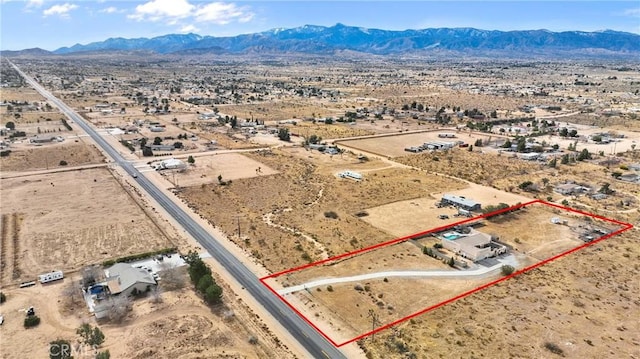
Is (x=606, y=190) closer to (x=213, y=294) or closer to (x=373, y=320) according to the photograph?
(x=373, y=320)

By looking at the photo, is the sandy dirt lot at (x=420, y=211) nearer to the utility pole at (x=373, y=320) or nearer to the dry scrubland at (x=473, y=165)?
the dry scrubland at (x=473, y=165)

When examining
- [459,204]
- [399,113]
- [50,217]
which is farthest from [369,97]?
[50,217]

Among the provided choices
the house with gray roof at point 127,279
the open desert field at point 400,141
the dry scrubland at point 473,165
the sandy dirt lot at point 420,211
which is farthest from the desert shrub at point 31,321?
the open desert field at point 400,141

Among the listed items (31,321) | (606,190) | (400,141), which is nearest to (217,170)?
(400,141)

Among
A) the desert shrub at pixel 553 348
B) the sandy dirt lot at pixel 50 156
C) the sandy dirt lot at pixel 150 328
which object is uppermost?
the sandy dirt lot at pixel 50 156

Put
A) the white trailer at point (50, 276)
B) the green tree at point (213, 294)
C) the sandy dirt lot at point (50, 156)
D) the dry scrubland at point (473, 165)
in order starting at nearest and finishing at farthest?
the green tree at point (213, 294)
the white trailer at point (50, 276)
the dry scrubland at point (473, 165)
the sandy dirt lot at point (50, 156)

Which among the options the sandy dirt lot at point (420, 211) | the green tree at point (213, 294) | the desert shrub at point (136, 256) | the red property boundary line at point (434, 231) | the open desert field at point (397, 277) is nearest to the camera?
the red property boundary line at point (434, 231)

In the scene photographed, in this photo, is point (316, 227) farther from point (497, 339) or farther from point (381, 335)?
point (497, 339)
